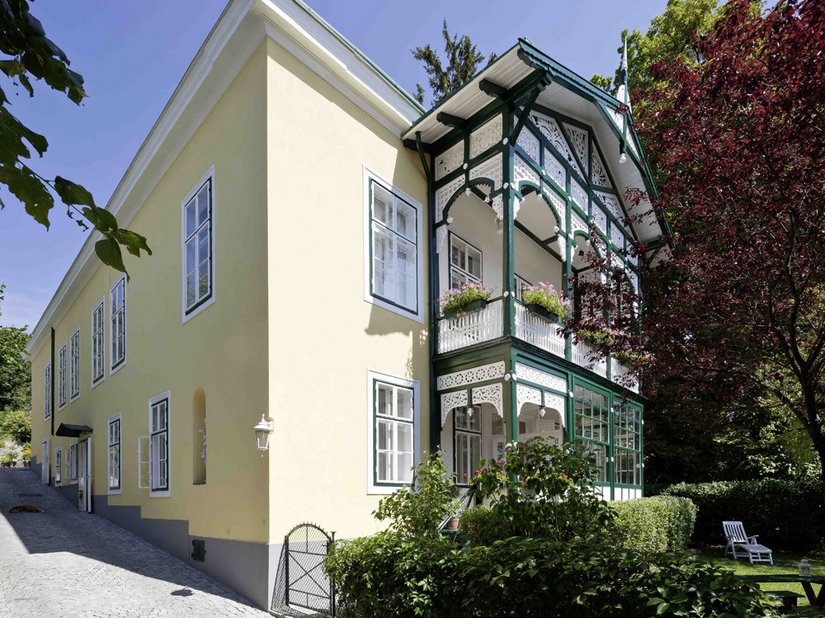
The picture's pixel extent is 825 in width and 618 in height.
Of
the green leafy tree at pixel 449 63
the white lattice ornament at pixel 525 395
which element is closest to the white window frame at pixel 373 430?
the white lattice ornament at pixel 525 395

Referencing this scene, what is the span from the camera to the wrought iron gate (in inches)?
324

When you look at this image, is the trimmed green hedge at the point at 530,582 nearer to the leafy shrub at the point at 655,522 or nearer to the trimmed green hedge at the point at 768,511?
the leafy shrub at the point at 655,522

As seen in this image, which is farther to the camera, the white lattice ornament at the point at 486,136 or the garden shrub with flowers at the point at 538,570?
the white lattice ornament at the point at 486,136

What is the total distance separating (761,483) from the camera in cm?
1728

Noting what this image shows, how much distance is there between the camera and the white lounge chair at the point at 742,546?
47.5 feet

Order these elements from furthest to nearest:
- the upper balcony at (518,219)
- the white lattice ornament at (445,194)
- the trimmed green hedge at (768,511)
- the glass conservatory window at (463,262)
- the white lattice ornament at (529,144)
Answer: the trimmed green hedge at (768,511)
the glass conservatory window at (463,262)
the white lattice ornament at (445,194)
the white lattice ornament at (529,144)
the upper balcony at (518,219)

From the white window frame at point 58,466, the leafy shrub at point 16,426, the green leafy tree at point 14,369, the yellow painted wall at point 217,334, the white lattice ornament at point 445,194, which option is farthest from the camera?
the leafy shrub at point 16,426

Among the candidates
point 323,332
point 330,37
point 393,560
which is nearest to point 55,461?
point 323,332

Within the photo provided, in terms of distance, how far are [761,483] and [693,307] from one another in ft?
42.7

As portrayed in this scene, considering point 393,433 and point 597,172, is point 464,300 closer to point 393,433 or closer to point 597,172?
point 393,433

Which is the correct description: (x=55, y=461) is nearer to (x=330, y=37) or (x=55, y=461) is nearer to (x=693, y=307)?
(x=330, y=37)

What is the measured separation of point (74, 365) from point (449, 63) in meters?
17.3

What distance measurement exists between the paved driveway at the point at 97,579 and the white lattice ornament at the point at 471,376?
4821 millimetres

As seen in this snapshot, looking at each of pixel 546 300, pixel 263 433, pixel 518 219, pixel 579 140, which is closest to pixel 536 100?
pixel 579 140
